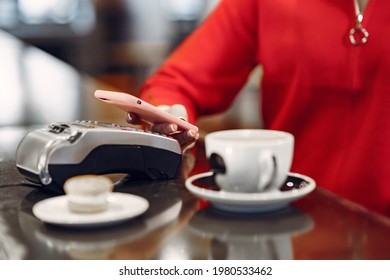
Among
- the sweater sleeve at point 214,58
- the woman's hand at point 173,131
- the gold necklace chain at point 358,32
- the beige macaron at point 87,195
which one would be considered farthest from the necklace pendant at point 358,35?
the beige macaron at point 87,195

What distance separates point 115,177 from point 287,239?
1.04ft

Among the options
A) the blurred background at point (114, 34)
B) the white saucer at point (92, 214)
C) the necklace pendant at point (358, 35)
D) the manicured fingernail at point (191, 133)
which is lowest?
the blurred background at point (114, 34)

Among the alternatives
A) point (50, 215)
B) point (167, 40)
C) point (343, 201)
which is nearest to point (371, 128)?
point (343, 201)

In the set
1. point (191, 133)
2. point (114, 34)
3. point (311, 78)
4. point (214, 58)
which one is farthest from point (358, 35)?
point (114, 34)

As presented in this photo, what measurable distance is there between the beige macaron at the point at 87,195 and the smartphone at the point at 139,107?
174 millimetres

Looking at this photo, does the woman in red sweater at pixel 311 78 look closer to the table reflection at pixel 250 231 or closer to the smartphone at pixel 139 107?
the smartphone at pixel 139 107

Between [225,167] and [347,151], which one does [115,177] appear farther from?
[347,151]

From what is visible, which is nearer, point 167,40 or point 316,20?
point 316,20

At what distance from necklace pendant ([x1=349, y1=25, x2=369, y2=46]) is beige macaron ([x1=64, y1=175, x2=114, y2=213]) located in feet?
2.24

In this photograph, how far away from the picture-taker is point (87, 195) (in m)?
0.66

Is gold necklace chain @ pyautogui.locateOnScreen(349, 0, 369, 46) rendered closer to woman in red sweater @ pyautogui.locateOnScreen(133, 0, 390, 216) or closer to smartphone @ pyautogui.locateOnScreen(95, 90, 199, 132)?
woman in red sweater @ pyautogui.locateOnScreen(133, 0, 390, 216)

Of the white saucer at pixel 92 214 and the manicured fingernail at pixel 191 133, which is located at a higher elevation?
the manicured fingernail at pixel 191 133

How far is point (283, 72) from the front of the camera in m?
1.34

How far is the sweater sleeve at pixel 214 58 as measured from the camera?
4.59 ft
